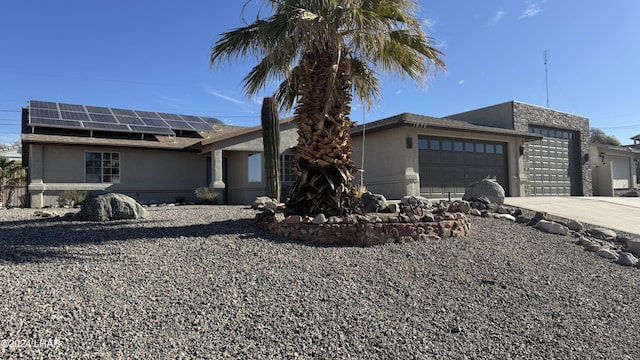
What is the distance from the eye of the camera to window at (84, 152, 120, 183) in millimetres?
17984

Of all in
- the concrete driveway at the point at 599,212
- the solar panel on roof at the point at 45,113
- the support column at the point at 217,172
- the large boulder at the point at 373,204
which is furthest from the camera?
the solar panel on roof at the point at 45,113

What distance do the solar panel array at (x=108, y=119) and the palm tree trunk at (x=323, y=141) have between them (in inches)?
500

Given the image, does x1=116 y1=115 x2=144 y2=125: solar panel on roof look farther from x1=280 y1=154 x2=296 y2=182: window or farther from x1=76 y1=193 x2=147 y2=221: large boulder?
x1=76 y1=193 x2=147 y2=221: large boulder

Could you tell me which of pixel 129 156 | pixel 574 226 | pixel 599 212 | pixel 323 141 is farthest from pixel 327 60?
pixel 129 156

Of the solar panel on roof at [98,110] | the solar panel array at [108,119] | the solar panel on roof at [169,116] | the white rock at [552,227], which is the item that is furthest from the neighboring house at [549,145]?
the solar panel on roof at [98,110]

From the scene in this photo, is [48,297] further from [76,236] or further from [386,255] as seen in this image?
[386,255]

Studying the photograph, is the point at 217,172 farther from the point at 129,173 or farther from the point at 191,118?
the point at 191,118

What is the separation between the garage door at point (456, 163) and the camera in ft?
55.3

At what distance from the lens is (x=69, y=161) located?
57.6ft

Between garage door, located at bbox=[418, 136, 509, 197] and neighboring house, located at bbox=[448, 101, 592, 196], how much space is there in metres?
1.56

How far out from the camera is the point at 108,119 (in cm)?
1959

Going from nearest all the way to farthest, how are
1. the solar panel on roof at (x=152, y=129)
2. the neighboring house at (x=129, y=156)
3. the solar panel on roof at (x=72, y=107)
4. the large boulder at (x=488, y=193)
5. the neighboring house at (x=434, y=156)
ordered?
the large boulder at (x=488, y=193), the neighboring house at (x=434, y=156), the neighboring house at (x=129, y=156), the solar panel on roof at (x=152, y=129), the solar panel on roof at (x=72, y=107)

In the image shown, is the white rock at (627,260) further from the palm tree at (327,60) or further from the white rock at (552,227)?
the palm tree at (327,60)

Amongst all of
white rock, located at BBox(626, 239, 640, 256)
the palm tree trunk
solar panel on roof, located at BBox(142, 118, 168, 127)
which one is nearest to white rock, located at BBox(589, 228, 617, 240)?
white rock, located at BBox(626, 239, 640, 256)
